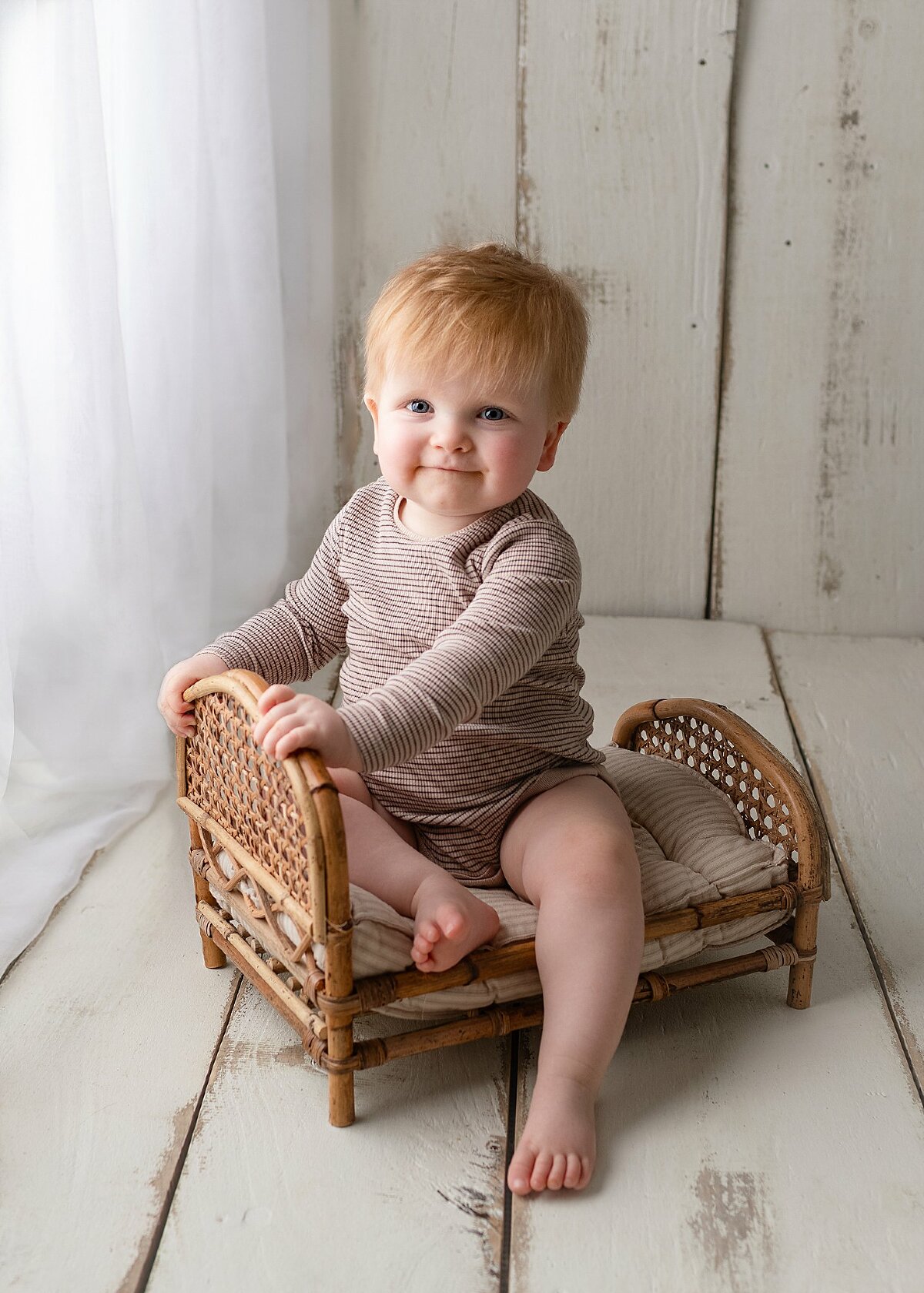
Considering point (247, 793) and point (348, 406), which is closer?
point (247, 793)

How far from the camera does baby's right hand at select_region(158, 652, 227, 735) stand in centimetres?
107

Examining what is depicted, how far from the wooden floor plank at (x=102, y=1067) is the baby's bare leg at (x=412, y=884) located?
186mm

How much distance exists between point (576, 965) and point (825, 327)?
4.46 feet

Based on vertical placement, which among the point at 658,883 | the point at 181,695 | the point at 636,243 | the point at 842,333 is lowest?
the point at 658,883

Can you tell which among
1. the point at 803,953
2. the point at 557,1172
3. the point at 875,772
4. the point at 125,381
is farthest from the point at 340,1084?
the point at 875,772

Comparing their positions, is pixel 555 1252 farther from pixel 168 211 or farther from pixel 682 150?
pixel 682 150

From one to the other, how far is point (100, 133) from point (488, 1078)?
0.89m

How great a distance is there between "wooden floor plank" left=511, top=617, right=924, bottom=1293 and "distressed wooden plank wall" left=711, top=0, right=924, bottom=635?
1009 millimetres

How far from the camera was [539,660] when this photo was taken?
1091 millimetres

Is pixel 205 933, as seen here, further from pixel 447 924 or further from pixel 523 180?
pixel 523 180

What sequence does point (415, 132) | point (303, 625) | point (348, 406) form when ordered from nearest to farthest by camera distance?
point (303, 625), point (415, 132), point (348, 406)

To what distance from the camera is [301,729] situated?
2.86 ft

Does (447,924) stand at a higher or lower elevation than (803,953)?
higher

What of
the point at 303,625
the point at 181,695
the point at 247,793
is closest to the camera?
the point at 247,793
